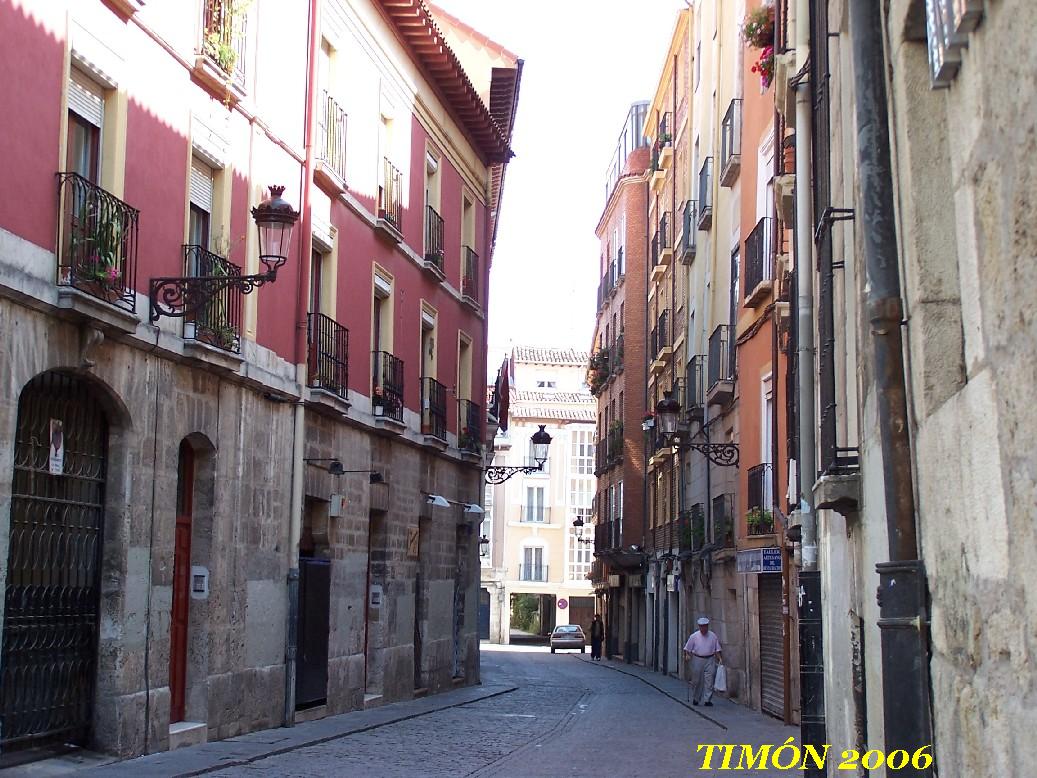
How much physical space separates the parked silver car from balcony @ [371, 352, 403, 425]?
38310mm

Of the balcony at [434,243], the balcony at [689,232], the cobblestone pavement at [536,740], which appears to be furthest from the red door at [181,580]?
the balcony at [689,232]

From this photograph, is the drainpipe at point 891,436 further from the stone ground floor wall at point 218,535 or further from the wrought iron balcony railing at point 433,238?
the wrought iron balcony railing at point 433,238

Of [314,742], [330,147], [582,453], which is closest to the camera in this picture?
[314,742]

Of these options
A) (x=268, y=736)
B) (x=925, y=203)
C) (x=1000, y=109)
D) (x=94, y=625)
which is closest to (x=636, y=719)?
(x=268, y=736)

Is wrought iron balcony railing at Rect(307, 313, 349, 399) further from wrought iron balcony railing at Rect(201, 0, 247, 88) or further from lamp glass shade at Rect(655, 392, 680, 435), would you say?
lamp glass shade at Rect(655, 392, 680, 435)

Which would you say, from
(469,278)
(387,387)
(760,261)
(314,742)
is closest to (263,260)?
(314,742)

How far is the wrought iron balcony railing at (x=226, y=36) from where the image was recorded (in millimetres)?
14602

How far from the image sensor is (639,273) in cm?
4397

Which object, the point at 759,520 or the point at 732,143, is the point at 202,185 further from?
the point at 732,143

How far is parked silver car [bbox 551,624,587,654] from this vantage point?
59.2 meters

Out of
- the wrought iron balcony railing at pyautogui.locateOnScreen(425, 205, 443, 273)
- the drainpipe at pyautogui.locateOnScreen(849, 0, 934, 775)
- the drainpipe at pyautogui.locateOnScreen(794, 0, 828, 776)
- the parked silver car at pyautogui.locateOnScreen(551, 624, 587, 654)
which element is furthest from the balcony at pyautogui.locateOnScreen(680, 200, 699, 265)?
the parked silver car at pyautogui.locateOnScreen(551, 624, 587, 654)

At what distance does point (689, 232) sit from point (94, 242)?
20.9m

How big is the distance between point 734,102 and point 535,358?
195ft

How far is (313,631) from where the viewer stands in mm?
17906
